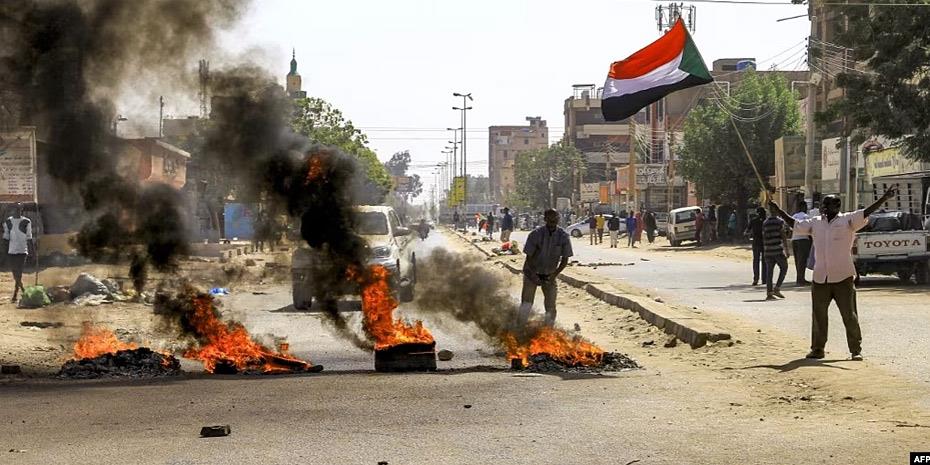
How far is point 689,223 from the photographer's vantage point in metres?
53.7

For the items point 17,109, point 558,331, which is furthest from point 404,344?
point 17,109

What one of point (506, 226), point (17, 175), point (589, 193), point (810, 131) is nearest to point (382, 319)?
point (17, 175)

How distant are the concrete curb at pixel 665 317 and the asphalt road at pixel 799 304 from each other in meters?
0.97

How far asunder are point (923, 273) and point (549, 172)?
106 m

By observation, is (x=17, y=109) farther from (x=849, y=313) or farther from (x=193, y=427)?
(x=849, y=313)

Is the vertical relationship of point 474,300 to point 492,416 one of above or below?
above

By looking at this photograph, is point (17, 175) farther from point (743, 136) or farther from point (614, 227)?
point (743, 136)

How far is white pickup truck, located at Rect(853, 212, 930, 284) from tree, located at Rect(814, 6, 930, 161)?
11.1ft

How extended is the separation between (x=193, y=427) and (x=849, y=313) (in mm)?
6826

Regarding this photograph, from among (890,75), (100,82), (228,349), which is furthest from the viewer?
(890,75)

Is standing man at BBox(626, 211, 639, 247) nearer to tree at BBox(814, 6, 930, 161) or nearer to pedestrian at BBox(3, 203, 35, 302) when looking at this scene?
tree at BBox(814, 6, 930, 161)

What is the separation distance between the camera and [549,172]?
130 meters

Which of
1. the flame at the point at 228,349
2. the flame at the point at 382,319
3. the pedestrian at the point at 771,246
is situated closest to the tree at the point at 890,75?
the pedestrian at the point at 771,246

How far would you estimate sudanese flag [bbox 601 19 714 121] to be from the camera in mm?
23203
